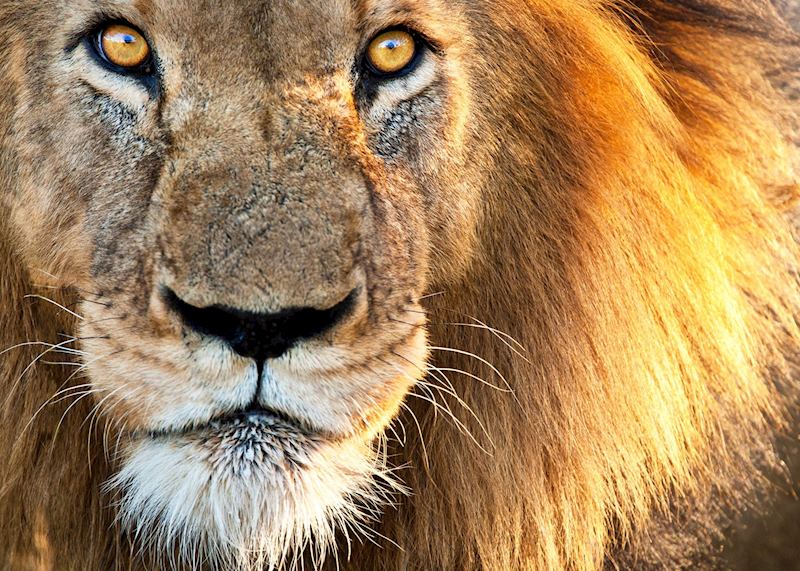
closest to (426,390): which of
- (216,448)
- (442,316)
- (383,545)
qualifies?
(442,316)

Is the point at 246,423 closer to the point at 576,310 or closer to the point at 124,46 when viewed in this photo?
the point at 124,46

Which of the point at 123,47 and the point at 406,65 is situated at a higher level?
the point at 123,47

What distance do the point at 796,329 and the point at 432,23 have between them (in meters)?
1.39

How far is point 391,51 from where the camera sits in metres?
2.45

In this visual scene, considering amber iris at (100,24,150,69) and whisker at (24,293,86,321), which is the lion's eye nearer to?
amber iris at (100,24,150,69)

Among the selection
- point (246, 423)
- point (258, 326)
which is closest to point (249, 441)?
point (246, 423)

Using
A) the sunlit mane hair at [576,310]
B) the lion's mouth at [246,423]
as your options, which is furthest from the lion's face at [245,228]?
the sunlit mane hair at [576,310]

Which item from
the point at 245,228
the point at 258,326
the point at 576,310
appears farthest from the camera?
the point at 576,310

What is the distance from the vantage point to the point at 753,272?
9.75 ft

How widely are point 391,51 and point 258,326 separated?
79 cm

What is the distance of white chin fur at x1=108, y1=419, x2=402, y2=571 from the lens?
2.13 m

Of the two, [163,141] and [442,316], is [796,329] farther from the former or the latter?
[163,141]

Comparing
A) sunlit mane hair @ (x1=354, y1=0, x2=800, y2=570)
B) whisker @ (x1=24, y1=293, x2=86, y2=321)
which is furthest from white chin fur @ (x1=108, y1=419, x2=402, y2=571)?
sunlit mane hair @ (x1=354, y1=0, x2=800, y2=570)

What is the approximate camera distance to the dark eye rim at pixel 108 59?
2367 millimetres
